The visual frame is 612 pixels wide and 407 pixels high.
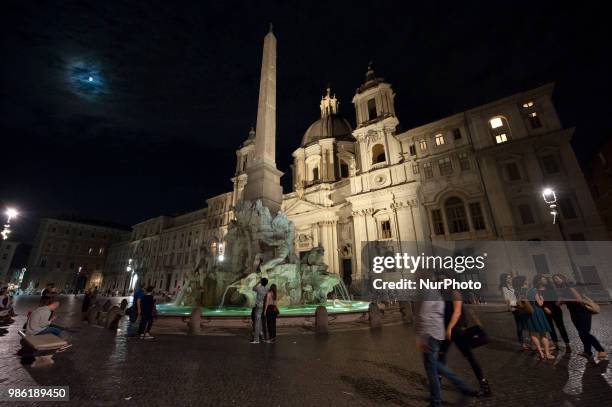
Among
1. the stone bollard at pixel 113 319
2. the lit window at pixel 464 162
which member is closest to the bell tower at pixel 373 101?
the lit window at pixel 464 162

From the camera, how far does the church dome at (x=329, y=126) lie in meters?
43.9

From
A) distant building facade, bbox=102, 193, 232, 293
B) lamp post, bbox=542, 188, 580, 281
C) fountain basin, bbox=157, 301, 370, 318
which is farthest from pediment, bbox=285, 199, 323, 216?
fountain basin, bbox=157, 301, 370, 318

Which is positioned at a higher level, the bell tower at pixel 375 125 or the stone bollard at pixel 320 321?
the bell tower at pixel 375 125

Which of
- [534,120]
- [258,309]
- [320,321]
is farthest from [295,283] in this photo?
[534,120]

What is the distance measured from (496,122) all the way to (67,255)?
79.4 m

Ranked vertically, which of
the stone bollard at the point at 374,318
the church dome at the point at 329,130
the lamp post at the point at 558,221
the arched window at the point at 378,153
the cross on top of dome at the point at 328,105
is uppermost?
the cross on top of dome at the point at 328,105

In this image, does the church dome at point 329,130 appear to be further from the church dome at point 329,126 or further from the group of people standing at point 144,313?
the group of people standing at point 144,313

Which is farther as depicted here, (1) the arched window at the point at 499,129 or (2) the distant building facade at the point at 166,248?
(2) the distant building facade at the point at 166,248

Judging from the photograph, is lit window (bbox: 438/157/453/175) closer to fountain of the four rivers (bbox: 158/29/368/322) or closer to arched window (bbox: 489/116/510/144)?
arched window (bbox: 489/116/510/144)

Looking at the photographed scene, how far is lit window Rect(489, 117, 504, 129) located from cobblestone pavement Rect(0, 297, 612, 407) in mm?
24039

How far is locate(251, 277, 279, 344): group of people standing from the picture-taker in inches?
262

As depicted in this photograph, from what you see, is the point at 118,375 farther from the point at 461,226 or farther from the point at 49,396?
the point at 461,226

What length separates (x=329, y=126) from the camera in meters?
44.6

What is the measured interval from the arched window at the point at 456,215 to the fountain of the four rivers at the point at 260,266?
16232 mm
